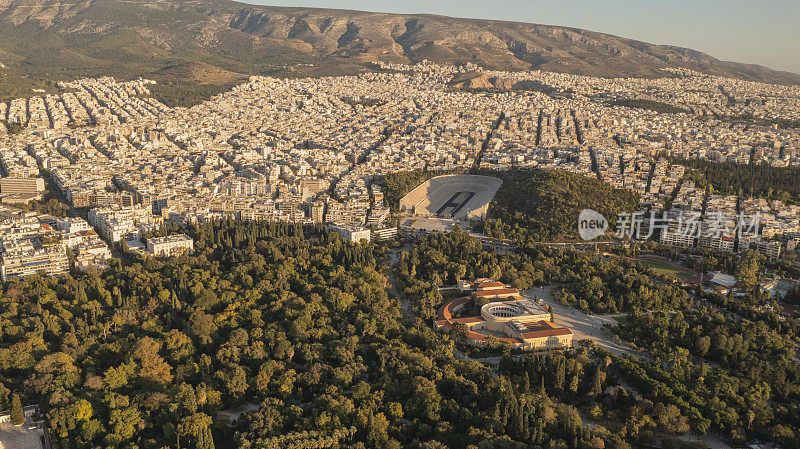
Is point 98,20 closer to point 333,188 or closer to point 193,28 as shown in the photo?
point 193,28

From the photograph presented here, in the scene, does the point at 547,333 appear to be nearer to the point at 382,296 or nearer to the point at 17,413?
the point at 382,296

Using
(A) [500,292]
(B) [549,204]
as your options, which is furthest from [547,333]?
(B) [549,204]

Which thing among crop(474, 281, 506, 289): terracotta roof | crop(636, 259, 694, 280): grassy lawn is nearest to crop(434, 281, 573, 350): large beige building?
crop(474, 281, 506, 289): terracotta roof

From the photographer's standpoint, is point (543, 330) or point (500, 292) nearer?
point (543, 330)

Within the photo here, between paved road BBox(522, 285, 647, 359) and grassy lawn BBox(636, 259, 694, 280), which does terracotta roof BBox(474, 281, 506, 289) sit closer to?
paved road BBox(522, 285, 647, 359)

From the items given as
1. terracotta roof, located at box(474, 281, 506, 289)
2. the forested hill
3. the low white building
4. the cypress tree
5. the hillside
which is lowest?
the cypress tree

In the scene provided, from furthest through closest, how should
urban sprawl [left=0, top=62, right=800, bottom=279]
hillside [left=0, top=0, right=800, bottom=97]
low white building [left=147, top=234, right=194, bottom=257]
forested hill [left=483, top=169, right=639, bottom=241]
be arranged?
hillside [left=0, top=0, right=800, bottom=97] → forested hill [left=483, top=169, right=639, bottom=241] → urban sprawl [left=0, top=62, right=800, bottom=279] → low white building [left=147, top=234, right=194, bottom=257]
